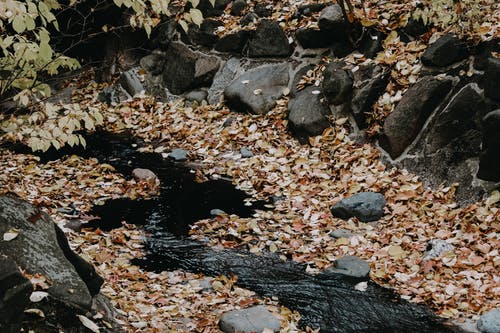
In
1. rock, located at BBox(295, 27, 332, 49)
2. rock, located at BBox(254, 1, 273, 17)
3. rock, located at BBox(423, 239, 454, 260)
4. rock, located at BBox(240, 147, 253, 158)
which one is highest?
rock, located at BBox(254, 1, 273, 17)

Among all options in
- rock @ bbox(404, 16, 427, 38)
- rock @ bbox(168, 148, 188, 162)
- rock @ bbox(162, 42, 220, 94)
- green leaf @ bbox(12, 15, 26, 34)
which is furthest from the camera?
rock @ bbox(162, 42, 220, 94)

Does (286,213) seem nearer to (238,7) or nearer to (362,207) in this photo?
(362,207)

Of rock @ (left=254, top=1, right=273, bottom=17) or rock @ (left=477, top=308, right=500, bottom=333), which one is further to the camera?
rock @ (left=254, top=1, right=273, bottom=17)

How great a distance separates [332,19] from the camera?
10500 millimetres

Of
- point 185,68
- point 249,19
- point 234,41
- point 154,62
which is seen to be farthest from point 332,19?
point 154,62

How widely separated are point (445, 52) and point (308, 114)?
8.45 feet

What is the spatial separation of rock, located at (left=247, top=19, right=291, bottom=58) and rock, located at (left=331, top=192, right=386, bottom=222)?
4800 millimetres

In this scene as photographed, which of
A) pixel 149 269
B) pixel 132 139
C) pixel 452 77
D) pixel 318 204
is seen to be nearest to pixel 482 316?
pixel 318 204

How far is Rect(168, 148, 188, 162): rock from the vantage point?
10338 millimetres

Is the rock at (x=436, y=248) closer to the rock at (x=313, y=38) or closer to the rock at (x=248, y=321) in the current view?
the rock at (x=248, y=321)

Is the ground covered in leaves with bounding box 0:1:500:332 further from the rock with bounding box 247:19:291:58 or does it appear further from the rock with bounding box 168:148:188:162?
the rock with bounding box 247:19:291:58

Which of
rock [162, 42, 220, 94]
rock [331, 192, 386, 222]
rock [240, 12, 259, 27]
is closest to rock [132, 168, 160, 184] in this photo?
rock [331, 192, 386, 222]

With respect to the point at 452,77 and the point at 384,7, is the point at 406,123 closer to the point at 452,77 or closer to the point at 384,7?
the point at 452,77

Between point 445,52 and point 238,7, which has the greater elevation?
point 445,52
